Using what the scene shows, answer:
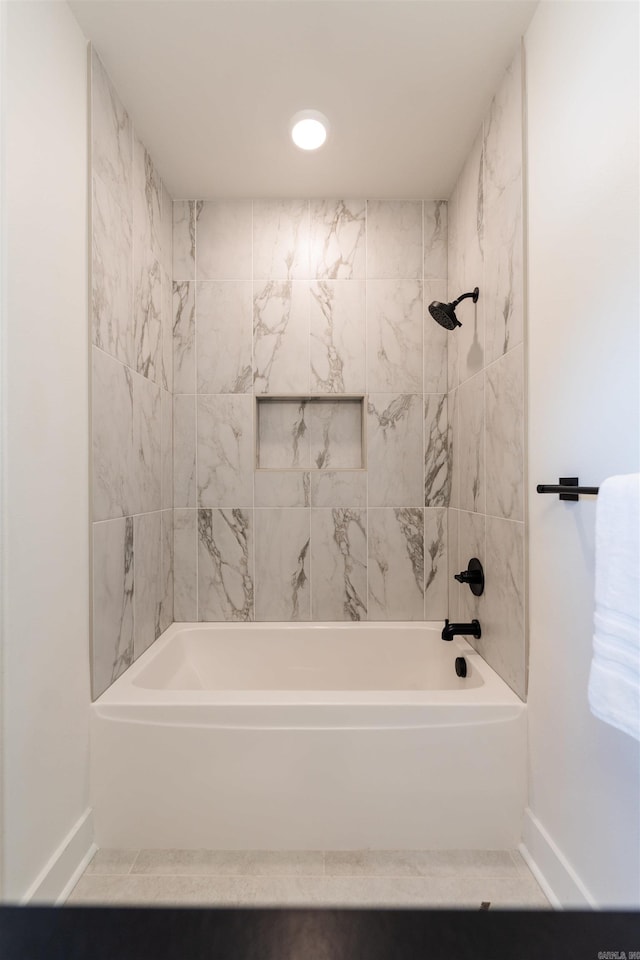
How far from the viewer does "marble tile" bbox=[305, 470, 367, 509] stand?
2.39 meters

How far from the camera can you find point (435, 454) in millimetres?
2391

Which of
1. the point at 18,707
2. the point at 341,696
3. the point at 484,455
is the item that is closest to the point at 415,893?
the point at 341,696

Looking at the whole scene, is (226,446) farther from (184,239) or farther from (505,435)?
(505,435)

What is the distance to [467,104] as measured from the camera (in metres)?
1.79

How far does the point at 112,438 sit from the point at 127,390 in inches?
9.0

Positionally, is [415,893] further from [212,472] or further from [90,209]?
[90,209]

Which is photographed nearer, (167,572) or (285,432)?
(167,572)

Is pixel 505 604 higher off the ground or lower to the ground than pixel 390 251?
lower

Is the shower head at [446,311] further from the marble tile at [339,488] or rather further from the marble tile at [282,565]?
the marble tile at [282,565]

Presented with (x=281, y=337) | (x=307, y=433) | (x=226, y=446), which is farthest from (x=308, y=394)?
(x=226, y=446)

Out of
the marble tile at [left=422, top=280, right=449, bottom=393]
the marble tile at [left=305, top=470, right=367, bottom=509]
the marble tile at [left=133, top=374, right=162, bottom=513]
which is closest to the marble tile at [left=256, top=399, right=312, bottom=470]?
the marble tile at [left=305, top=470, right=367, bottom=509]

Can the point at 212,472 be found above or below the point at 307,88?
below

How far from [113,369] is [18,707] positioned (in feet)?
3.45

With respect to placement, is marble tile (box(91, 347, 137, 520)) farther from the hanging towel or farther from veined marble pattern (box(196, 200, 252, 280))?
the hanging towel
